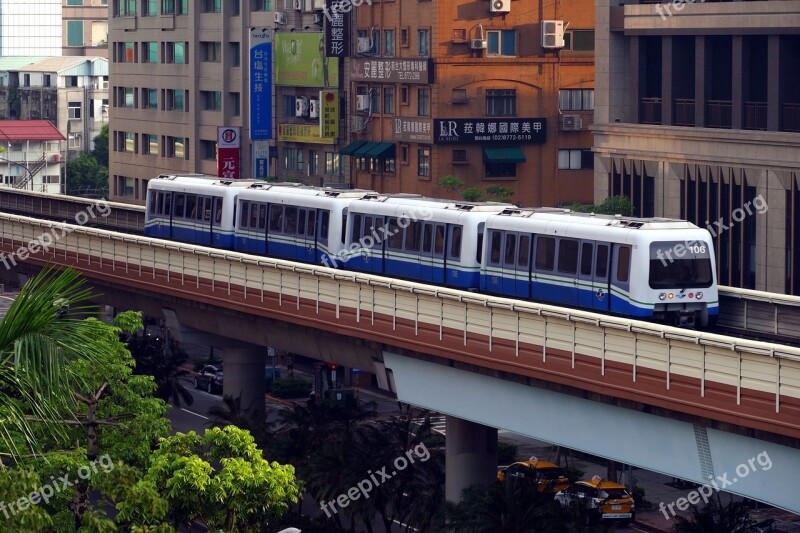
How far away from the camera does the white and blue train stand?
39094 mm

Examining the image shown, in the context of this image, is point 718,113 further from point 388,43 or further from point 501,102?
point 388,43

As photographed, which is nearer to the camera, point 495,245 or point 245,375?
point 495,245

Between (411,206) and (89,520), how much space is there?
3046 centimetres

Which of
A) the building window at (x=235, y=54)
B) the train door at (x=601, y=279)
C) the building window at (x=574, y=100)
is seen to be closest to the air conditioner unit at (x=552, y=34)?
the building window at (x=574, y=100)

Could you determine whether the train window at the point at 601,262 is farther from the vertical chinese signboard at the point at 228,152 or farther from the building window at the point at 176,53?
the building window at the point at 176,53

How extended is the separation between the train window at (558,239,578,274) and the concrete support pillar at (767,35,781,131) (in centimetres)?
2416

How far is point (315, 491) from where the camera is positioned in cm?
4459

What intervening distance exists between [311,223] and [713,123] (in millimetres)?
21921

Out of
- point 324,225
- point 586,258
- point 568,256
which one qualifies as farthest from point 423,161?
point 586,258

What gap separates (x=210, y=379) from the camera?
81438mm

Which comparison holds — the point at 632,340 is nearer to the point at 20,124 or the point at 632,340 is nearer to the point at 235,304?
the point at 235,304

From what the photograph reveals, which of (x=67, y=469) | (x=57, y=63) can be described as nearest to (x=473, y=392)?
(x=67, y=469)

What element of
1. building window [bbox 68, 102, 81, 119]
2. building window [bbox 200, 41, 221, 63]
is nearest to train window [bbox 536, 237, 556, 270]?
building window [bbox 200, 41, 221, 63]

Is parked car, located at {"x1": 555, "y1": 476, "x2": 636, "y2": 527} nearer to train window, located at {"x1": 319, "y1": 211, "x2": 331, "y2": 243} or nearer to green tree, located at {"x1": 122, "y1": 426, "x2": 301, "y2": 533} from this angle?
train window, located at {"x1": 319, "y1": 211, "x2": 331, "y2": 243}
